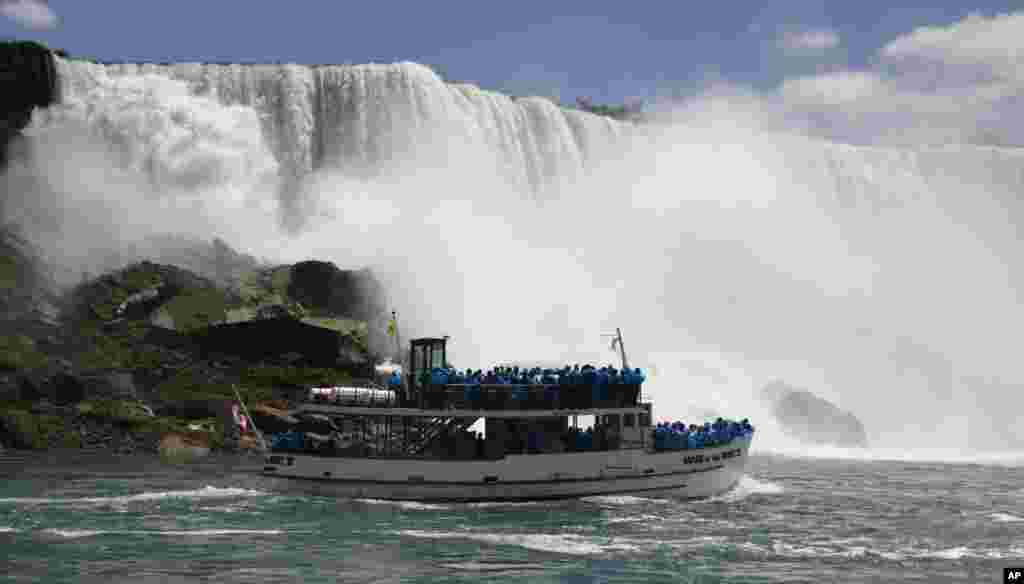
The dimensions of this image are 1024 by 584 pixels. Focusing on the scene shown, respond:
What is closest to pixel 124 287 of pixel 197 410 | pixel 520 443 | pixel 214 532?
pixel 197 410

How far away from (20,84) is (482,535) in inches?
3027

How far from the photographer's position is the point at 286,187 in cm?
10925

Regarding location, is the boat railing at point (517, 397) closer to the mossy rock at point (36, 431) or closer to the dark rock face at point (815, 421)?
the mossy rock at point (36, 431)

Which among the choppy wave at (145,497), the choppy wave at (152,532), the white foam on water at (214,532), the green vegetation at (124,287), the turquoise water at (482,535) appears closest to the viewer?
the turquoise water at (482,535)

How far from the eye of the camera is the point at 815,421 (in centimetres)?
8719

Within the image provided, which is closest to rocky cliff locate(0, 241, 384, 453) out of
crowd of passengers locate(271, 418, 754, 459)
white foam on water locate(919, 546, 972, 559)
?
crowd of passengers locate(271, 418, 754, 459)

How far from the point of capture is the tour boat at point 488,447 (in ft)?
159

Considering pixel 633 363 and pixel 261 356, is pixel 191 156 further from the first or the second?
pixel 633 363

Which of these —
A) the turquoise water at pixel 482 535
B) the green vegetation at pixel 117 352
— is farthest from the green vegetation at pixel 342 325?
the turquoise water at pixel 482 535

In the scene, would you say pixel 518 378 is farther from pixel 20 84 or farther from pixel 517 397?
pixel 20 84

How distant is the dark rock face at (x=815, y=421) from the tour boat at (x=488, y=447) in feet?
121

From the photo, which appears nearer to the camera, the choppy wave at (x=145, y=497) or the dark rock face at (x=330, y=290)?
the choppy wave at (x=145, y=497)

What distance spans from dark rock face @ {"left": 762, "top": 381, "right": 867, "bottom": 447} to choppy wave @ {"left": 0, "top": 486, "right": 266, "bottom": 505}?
48.9 meters

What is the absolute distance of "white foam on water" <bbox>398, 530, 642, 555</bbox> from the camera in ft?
126
